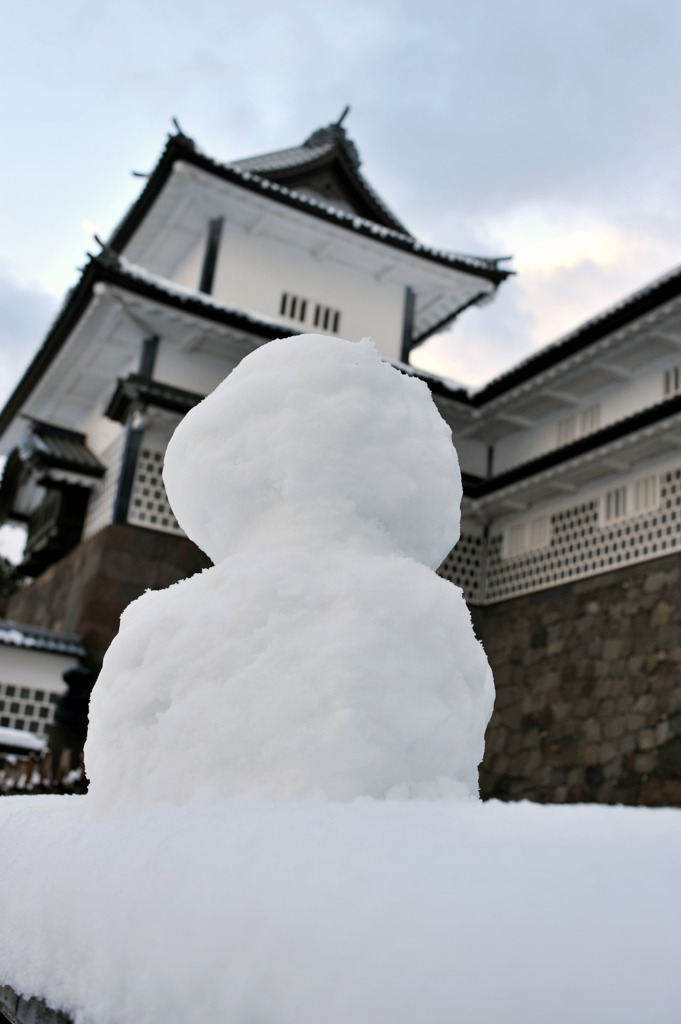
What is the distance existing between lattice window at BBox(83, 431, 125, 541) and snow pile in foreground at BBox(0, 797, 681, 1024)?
9.16 metres

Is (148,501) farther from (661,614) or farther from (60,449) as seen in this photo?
(661,614)

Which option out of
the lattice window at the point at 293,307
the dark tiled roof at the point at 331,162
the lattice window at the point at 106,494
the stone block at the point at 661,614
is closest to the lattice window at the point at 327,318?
the lattice window at the point at 293,307

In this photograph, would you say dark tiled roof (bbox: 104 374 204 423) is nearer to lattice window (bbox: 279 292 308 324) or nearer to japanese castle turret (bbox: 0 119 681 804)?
japanese castle turret (bbox: 0 119 681 804)

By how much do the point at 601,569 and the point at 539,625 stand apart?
1.19 m

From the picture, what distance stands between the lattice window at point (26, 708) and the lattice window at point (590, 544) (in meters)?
5.76

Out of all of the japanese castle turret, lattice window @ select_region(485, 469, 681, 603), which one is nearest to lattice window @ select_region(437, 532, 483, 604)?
the japanese castle turret

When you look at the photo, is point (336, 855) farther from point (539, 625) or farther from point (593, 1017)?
point (539, 625)

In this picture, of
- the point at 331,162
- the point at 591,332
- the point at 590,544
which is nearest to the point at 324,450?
the point at 591,332

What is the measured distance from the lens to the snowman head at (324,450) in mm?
1890

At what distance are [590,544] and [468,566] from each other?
6.76 ft

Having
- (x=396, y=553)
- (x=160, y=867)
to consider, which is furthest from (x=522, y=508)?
(x=160, y=867)

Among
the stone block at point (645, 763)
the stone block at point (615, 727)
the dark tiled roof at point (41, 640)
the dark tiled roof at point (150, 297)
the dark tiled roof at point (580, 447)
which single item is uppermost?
the dark tiled roof at point (150, 297)

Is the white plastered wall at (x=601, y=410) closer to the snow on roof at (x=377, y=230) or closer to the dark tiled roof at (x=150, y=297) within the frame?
the snow on roof at (x=377, y=230)

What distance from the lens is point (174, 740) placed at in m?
1.65
